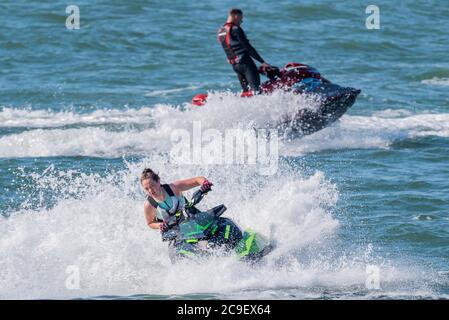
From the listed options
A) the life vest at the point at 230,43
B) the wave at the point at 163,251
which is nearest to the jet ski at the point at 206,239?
the wave at the point at 163,251

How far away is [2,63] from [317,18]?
8.19 meters

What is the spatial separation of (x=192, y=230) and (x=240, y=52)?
21.0 feet

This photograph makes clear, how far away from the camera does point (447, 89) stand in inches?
818

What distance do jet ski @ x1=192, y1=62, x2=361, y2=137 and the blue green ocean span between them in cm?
23

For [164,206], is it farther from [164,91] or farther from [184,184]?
[164,91]

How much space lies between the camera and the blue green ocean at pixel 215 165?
10859mm

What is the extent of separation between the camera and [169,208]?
10438 millimetres

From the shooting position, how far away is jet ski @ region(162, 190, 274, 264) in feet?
34.0

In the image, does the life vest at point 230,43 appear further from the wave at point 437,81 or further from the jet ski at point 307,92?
the wave at point 437,81

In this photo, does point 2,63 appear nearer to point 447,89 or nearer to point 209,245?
point 447,89

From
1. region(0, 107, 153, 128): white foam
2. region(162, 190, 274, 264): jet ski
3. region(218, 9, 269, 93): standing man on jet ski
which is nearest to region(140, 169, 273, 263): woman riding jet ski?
region(162, 190, 274, 264): jet ski
